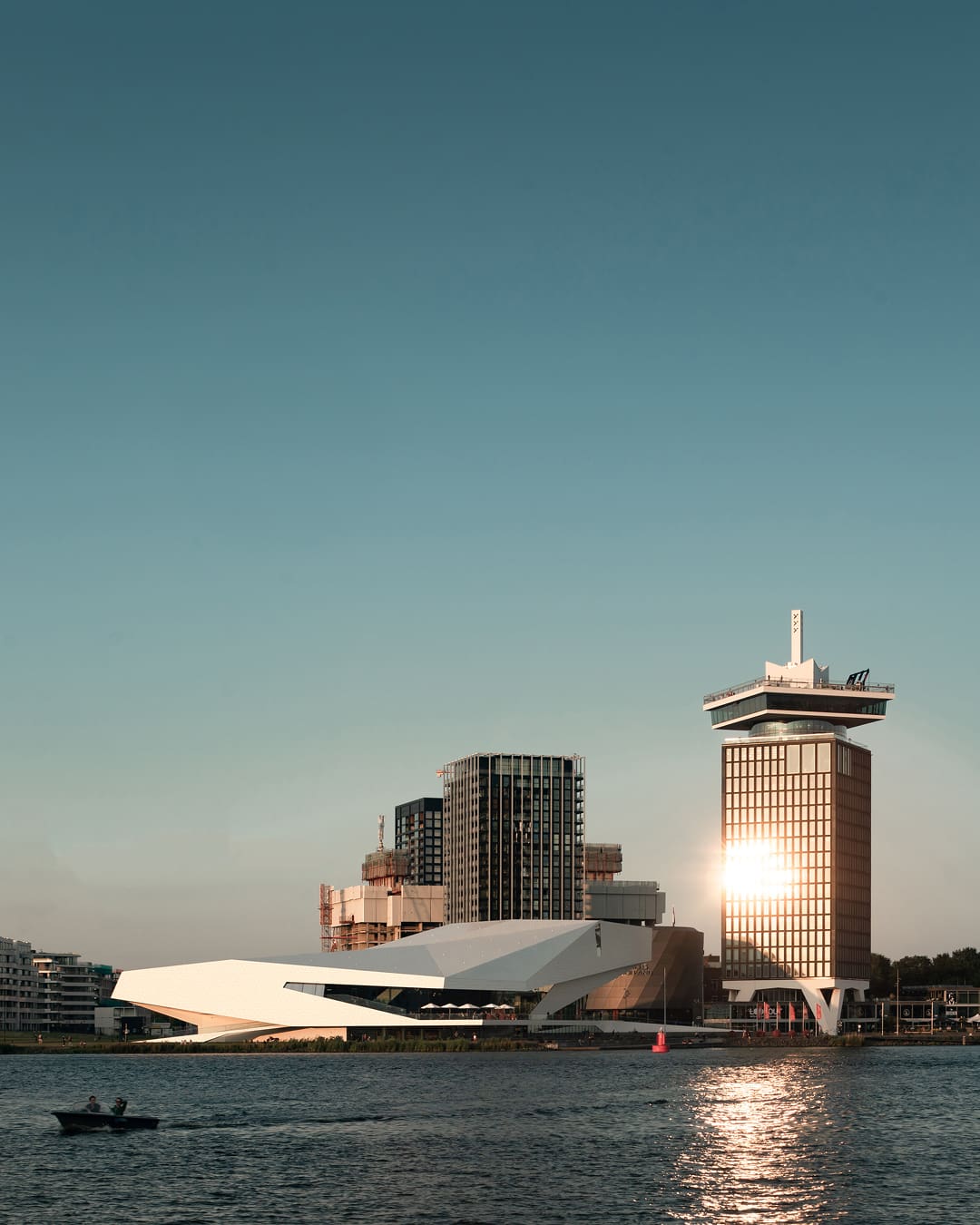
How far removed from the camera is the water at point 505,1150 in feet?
218

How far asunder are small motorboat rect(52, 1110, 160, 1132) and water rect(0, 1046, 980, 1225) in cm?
131

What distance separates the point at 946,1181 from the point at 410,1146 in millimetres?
26284

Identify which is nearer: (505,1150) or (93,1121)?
(505,1150)

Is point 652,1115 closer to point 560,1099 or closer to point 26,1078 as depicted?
point 560,1099

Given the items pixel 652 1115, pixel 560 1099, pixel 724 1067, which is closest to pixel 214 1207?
pixel 652 1115

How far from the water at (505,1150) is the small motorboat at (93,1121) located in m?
1.31

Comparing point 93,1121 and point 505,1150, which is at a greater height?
point 505,1150

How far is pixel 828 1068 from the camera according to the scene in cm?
15312

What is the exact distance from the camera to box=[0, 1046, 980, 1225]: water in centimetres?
6631

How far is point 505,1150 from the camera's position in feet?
274

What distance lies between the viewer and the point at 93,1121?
93500 mm

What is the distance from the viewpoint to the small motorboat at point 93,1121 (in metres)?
93.6

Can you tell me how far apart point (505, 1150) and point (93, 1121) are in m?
24.8

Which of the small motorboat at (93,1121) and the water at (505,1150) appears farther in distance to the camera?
the small motorboat at (93,1121)
